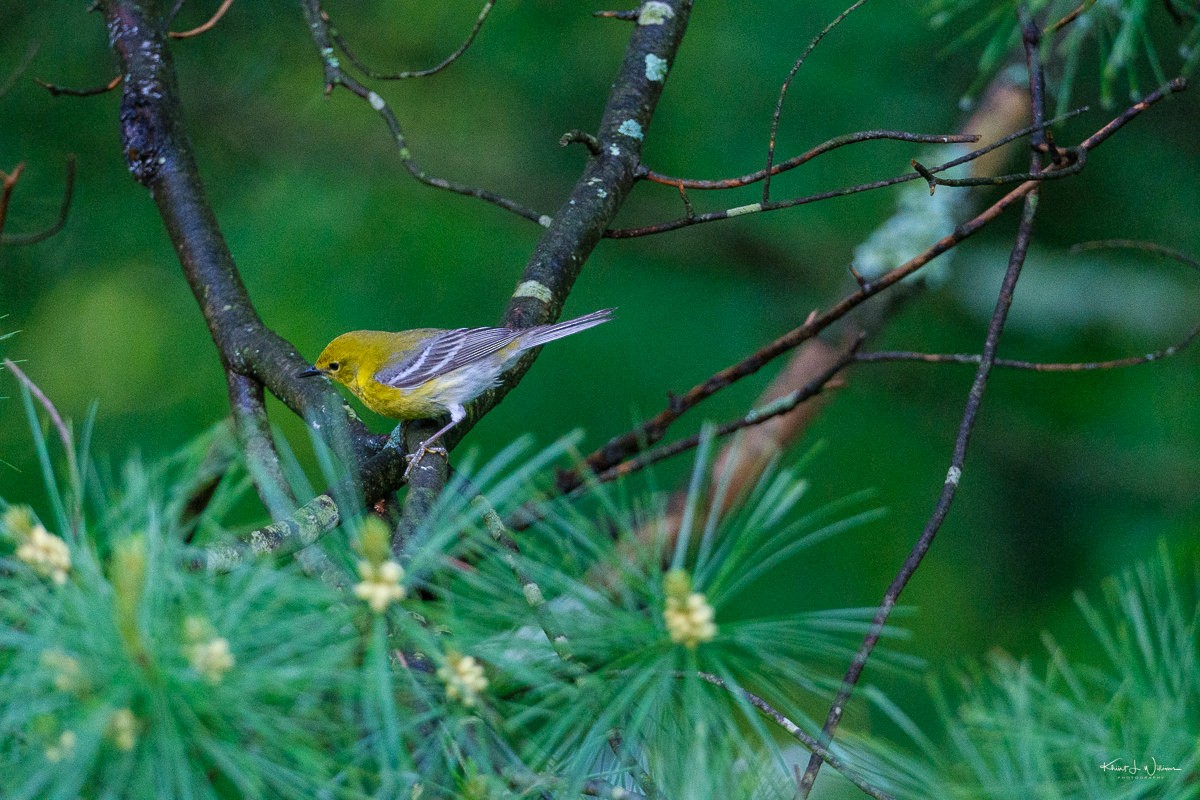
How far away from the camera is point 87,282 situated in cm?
303

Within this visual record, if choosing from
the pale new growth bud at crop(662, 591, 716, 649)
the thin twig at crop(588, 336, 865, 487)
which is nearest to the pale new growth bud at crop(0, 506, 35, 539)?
the pale new growth bud at crop(662, 591, 716, 649)

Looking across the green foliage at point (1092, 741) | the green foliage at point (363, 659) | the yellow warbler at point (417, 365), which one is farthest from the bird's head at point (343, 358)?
the green foliage at point (1092, 741)

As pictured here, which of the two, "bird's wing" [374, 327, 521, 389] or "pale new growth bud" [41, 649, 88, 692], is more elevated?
"bird's wing" [374, 327, 521, 389]

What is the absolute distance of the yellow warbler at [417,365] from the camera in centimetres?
234

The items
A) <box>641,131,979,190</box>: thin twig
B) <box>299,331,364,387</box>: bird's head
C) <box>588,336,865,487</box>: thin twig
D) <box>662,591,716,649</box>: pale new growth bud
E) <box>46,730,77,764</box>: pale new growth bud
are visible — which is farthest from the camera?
<box>299,331,364,387</box>: bird's head

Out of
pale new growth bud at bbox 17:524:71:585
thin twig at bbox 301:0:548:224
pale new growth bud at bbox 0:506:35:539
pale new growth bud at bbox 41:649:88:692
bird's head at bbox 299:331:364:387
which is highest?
thin twig at bbox 301:0:548:224

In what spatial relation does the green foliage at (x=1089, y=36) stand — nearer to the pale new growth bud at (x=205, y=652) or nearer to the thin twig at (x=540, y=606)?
the thin twig at (x=540, y=606)

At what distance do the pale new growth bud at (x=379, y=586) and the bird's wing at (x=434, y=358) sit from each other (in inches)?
56.8

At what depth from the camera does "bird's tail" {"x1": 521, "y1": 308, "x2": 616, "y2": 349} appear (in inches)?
71.6

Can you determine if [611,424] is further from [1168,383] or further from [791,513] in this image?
[1168,383]

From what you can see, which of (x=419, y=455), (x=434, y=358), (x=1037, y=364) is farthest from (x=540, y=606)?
(x=434, y=358)

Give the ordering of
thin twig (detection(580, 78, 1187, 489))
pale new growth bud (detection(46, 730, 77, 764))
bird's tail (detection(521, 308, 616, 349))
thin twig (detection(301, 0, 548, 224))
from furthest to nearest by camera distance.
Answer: thin twig (detection(301, 0, 548, 224))
bird's tail (detection(521, 308, 616, 349))
thin twig (detection(580, 78, 1187, 489))
pale new growth bud (detection(46, 730, 77, 764))

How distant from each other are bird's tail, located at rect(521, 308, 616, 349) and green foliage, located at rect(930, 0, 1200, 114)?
2.64 ft

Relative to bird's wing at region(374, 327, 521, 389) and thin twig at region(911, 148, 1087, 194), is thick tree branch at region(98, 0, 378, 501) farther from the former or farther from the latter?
thin twig at region(911, 148, 1087, 194)
